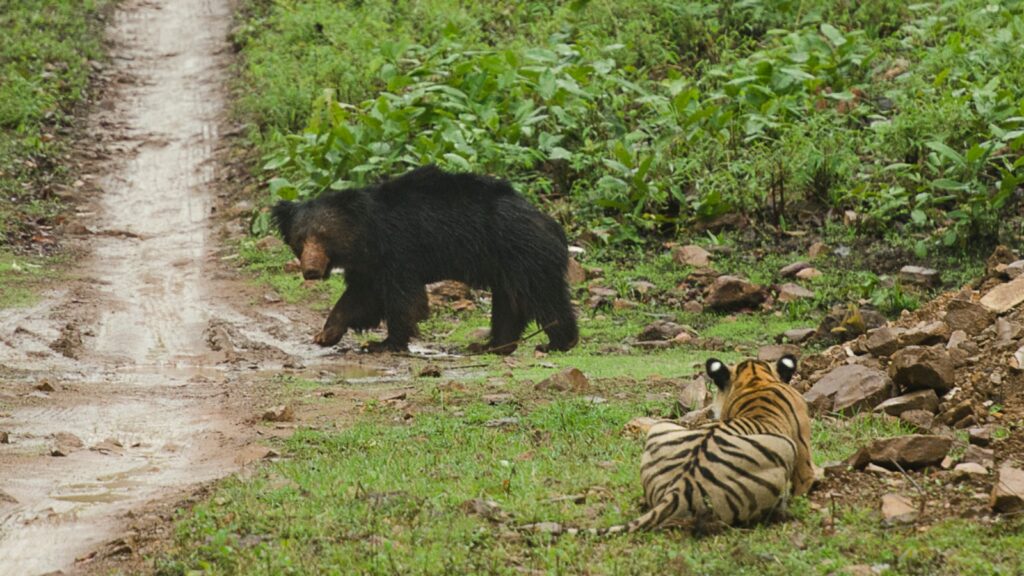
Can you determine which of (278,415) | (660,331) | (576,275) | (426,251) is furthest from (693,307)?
(278,415)

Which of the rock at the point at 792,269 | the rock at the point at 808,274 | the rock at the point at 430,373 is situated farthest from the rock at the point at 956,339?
the rock at the point at 792,269

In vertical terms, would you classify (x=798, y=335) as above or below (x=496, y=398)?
below

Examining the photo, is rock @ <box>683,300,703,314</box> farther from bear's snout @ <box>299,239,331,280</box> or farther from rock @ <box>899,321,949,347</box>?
rock @ <box>899,321,949,347</box>

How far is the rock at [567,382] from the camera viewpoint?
8.59 meters

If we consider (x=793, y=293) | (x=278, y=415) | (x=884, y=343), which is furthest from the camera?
(x=793, y=293)

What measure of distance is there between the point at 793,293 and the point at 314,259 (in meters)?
4.63

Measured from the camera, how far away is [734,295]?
12.8 meters

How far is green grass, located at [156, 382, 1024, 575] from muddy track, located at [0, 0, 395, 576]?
22.8 inches

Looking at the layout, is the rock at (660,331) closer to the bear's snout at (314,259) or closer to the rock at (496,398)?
the bear's snout at (314,259)

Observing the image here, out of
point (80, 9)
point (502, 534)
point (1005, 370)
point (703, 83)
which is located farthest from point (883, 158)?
point (80, 9)

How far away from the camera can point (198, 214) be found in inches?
709

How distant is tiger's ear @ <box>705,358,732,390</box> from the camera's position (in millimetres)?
5879

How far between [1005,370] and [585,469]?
9.01 ft

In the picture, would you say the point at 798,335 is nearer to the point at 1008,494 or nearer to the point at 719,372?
the point at 719,372
